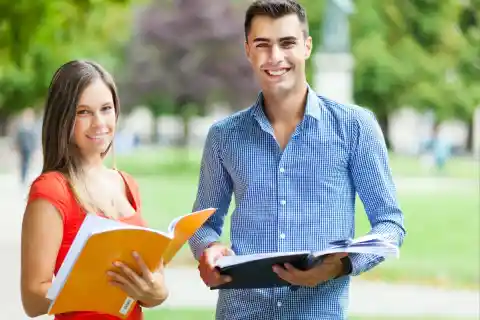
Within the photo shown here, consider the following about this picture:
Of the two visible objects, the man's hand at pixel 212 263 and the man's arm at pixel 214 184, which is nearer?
the man's hand at pixel 212 263

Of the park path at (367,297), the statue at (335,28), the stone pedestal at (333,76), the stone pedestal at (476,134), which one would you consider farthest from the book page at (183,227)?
the stone pedestal at (476,134)

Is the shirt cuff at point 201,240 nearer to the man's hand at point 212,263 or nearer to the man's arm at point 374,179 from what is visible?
the man's hand at point 212,263

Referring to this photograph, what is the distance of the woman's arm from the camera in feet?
7.46

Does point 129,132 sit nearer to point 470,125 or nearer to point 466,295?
point 470,125

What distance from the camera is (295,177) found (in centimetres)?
253

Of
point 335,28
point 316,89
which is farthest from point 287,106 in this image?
point 335,28

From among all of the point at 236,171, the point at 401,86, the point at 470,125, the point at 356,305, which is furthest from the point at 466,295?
the point at 470,125

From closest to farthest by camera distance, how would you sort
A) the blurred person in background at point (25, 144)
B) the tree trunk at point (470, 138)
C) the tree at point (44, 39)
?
the tree at point (44, 39)
the blurred person in background at point (25, 144)
the tree trunk at point (470, 138)

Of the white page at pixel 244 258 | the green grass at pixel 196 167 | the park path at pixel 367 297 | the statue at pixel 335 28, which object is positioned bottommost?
the white page at pixel 244 258

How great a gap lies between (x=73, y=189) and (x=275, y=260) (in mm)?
461

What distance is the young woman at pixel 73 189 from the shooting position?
2.28 m

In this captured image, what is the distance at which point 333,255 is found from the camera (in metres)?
2.34

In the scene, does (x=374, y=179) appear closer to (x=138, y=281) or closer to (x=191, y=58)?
(x=138, y=281)

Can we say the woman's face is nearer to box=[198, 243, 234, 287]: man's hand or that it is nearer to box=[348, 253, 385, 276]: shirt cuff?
box=[198, 243, 234, 287]: man's hand
